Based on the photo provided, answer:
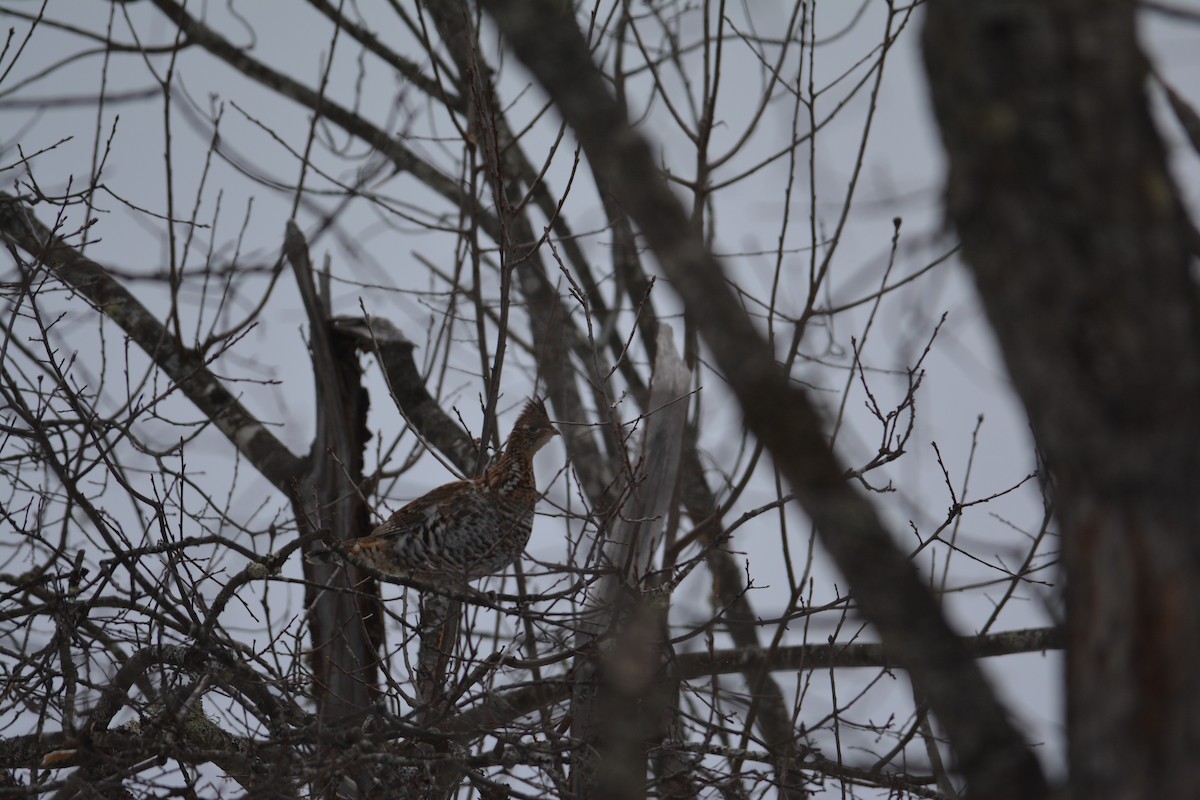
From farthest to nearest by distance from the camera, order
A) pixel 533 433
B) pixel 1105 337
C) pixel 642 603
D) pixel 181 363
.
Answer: pixel 181 363 < pixel 533 433 < pixel 642 603 < pixel 1105 337

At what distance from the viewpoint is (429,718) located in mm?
3457

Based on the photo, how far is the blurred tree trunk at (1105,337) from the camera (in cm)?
A: 125

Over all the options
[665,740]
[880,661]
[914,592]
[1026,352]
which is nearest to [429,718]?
[665,740]

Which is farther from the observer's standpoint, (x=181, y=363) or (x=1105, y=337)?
(x=181, y=363)

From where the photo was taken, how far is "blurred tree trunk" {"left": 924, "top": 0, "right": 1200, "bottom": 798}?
125 centimetres

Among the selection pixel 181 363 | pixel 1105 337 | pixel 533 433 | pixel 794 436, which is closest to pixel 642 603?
pixel 794 436

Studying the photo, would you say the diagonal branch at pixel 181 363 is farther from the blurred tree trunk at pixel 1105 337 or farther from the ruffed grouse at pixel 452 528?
the blurred tree trunk at pixel 1105 337

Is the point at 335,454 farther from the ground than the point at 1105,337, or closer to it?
farther from the ground

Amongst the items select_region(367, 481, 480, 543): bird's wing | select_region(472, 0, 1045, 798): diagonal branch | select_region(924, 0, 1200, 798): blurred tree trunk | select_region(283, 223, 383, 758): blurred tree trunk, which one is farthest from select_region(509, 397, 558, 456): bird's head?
select_region(924, 0, 1200, 798): blurred tree trunk

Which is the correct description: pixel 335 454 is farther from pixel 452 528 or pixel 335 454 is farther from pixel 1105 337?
pixel 1105 337

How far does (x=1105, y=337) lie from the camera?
1271 mm

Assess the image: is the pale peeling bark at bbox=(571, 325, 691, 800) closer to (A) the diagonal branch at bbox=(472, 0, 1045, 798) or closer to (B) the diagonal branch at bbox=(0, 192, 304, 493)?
(A) the diagonal branch at bbox=(472, 0, 1045, 798)

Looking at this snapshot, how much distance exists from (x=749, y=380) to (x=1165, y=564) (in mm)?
558

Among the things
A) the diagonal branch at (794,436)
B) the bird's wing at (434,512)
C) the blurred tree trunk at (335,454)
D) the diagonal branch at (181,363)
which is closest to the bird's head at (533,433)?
the bird's wing at (434,512)
